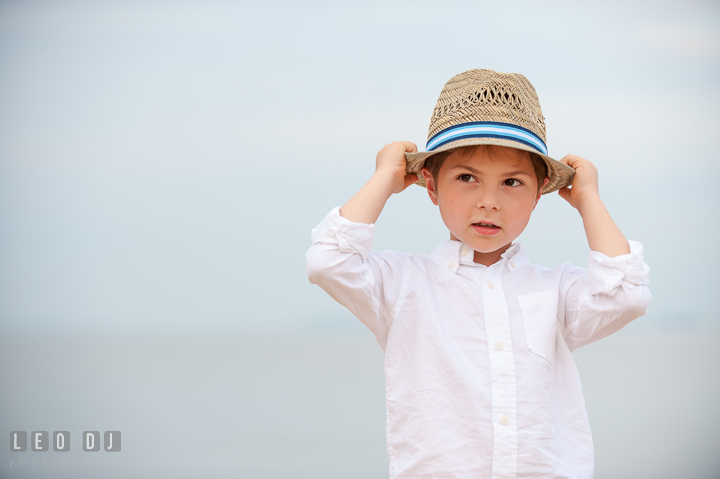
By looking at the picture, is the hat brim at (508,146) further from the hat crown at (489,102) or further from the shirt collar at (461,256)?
the shirt collar at (461,256)

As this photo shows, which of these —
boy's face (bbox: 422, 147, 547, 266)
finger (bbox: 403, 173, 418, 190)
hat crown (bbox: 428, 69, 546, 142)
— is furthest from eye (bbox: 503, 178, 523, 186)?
finger (bbox: 403, 173, 418, 190)

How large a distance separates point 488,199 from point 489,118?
16 cm

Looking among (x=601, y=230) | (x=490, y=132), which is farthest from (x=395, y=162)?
(x=601, y=230)

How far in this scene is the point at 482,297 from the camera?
1.25 metres

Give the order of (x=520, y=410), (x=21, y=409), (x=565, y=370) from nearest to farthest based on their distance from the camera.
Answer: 1. (x=520, y=410)
2. (x=565, y=370)
3. (x=21, y=409)

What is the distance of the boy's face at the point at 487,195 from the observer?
4.02 feet

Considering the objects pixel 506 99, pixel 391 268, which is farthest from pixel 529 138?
pixel 391 268

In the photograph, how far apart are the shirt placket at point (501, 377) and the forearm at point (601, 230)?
0.20m

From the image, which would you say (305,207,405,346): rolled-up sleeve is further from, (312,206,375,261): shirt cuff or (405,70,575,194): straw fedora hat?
(405,70,575,194): straw fedora hat

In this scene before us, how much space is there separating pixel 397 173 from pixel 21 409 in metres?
2.57

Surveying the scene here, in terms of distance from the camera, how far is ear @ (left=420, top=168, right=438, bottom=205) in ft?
4.38

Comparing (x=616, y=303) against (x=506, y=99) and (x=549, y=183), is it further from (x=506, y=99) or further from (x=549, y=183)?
(x=506, y=99)

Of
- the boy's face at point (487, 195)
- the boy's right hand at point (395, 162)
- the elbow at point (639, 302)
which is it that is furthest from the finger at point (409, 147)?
the elbow at point (639, 302)

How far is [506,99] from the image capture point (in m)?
1.27
